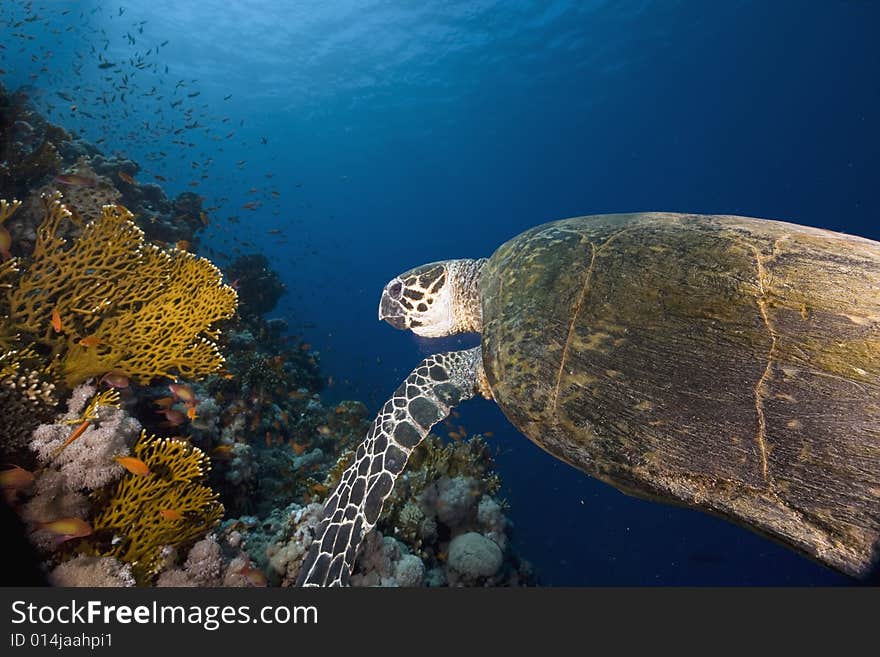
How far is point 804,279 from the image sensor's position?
179 cm

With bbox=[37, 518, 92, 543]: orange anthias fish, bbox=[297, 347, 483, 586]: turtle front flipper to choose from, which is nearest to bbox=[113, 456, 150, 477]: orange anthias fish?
bbox=[37, 518, 92, 543]: orange anthias fish

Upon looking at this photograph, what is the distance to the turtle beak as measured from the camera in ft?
12.9

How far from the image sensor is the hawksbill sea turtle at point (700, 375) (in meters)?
1.50

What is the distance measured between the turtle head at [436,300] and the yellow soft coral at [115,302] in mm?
1558

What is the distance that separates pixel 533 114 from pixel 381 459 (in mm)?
47212

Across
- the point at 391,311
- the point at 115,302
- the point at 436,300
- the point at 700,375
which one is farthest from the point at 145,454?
the point at 700,375

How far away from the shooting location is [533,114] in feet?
136

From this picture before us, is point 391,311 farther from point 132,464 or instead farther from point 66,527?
point 66,527

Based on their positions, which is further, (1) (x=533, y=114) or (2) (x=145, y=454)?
(1) (x=533, y=114)

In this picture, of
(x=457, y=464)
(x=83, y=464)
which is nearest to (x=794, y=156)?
(x=457, y=464)

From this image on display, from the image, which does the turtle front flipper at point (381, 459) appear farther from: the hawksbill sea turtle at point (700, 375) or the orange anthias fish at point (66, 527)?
the orange anthias fish at point (66, 527)

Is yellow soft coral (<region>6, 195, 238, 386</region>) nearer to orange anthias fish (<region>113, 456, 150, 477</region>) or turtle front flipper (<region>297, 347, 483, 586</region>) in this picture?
orange anthias fish (<region>113, 456, 150, 477</region>)

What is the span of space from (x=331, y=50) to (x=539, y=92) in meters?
19.5

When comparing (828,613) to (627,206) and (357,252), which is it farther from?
(357,252)
